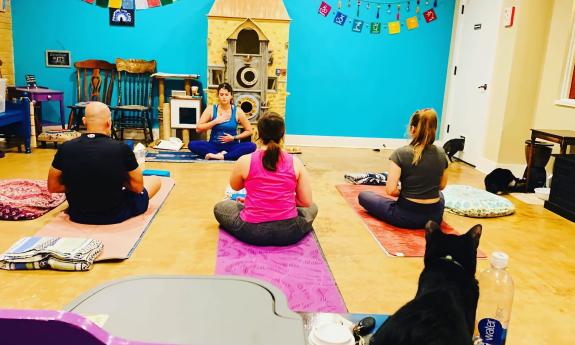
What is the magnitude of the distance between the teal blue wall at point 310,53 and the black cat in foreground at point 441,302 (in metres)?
5.23

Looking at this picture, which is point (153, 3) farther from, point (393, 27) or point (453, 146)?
point (453, 146)

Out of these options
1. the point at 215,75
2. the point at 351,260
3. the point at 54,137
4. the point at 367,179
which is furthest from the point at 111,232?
the point at 215,75

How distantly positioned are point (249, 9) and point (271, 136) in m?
3.73

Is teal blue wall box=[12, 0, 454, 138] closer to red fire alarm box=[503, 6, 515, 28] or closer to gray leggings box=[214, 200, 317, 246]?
red fire alarm box=[503, 6, 515, 28]

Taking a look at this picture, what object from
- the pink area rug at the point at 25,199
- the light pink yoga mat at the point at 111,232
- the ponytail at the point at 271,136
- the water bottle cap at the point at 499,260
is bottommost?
the light pink yoga mat at the point at 111,232

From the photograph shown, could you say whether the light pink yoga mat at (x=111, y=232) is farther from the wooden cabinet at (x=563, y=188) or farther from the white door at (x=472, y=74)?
the white door at (x=472, y=74)

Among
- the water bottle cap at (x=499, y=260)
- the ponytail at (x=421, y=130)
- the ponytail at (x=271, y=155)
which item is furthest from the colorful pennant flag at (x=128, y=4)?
the water bottle cap at (x=499, y=260)

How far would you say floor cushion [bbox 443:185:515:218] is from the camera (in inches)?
151

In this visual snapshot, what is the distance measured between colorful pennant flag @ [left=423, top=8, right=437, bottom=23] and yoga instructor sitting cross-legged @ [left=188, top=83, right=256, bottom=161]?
3.01 metres

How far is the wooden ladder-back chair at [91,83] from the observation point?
627 cm

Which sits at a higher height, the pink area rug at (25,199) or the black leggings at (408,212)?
the black leggings at (408,212)

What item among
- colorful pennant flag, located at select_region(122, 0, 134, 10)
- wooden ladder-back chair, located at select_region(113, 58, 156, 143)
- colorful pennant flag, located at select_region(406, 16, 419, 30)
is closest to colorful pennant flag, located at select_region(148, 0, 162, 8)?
colorful pennant flag, located at select_region(122, 0, 134, 10)

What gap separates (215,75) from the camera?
245 inches

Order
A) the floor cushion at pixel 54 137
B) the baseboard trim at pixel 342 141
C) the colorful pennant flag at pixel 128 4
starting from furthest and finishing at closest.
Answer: the baseboard trim at pixel 342 141 → the colorful pennant flag at pixel 128 4 → the floor cushion at pixel 54 137
